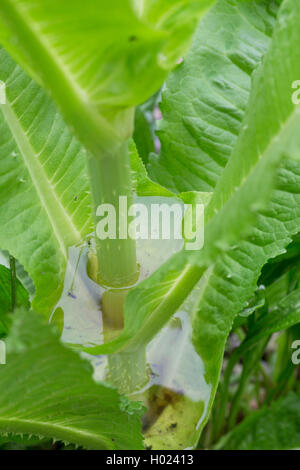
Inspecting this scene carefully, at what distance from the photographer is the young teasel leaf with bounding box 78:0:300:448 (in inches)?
15.5

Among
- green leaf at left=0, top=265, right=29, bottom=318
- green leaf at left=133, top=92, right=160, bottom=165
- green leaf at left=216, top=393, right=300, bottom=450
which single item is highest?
green leaf at left=133, top=92, right=160, bottom=165

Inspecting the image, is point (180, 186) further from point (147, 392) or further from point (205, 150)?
point (147, 392)

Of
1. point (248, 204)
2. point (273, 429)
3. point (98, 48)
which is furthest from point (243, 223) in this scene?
point (273, 429)

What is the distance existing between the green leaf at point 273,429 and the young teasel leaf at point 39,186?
1.35 feet

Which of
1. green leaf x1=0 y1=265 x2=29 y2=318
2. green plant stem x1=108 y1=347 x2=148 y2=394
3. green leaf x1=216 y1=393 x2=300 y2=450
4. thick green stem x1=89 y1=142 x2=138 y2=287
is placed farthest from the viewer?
green leaf x1=216 y1=393 x2=300 y2=450

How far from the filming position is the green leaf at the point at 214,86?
2.54 feet

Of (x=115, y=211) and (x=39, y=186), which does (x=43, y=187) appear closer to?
(x=39, y=186)

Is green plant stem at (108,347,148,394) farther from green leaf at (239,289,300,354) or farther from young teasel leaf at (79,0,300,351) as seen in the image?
green leaf at (239,289,300,354)

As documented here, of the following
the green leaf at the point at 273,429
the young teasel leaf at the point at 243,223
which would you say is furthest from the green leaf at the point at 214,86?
the green leaf at the point at 273,429

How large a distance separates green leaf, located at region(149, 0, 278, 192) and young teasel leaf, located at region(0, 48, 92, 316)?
0.16 m

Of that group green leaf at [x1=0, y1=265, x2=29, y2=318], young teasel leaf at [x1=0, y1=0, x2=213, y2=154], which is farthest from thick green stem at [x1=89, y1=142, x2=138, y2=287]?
green leaf at [x1=0, y1=265, x2=29, y2=318]

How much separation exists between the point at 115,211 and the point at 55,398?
19 centimetres

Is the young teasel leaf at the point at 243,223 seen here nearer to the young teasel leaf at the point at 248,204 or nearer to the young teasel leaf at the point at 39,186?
the young teasel leaf at the point at 248,204
